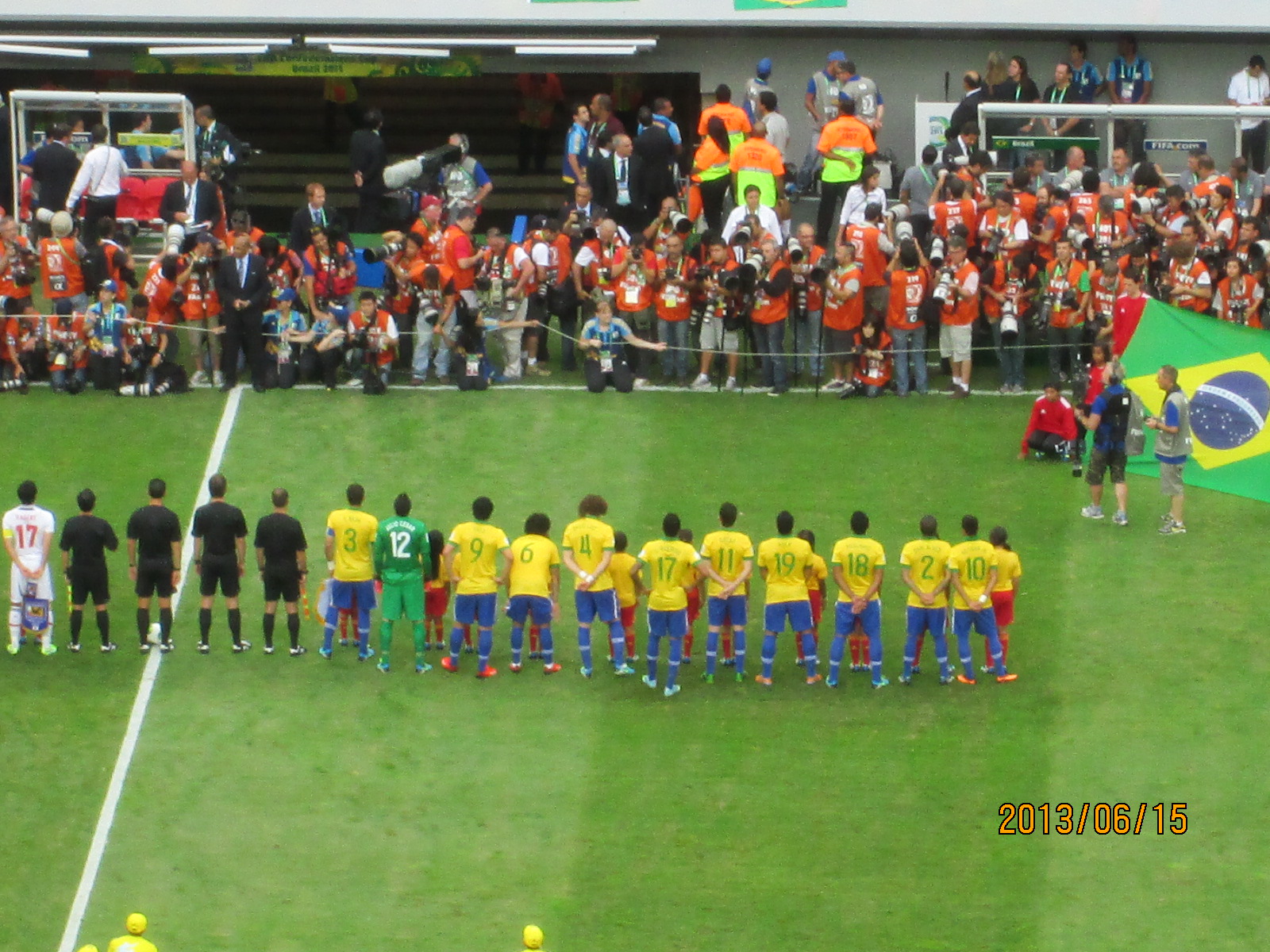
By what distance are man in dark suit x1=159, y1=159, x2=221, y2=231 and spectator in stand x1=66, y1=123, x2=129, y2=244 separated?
1022mm

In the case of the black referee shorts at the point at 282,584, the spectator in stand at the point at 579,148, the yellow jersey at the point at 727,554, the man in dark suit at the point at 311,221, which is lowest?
the black referee shorts at the point at 282,584

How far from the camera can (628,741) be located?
59.8 ft

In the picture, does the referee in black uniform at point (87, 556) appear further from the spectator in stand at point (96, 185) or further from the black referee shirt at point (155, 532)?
the spectator in stand at point (96, 185)

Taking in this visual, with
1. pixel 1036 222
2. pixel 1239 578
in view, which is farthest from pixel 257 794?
pixel 1036 222

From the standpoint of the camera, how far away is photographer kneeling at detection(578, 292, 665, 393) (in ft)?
80.3

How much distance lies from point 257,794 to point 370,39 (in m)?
14.7

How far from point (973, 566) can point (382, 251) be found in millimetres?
9466

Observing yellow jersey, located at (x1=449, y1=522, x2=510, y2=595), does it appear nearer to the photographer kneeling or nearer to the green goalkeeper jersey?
the green goalkeeper jersey

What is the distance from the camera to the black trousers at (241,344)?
79.7 ft

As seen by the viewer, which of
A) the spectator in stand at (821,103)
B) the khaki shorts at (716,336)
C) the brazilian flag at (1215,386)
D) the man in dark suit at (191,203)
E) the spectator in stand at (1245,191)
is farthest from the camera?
the spectator in stand at (821,103)

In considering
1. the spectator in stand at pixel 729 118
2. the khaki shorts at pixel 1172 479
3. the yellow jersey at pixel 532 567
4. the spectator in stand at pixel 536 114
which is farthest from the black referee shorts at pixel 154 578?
the spectator in stand at pixel 536 114

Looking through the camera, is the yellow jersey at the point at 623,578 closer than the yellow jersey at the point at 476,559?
No

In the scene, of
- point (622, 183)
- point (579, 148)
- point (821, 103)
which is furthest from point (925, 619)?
point (821, 103)

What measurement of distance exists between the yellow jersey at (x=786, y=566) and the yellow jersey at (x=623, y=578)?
113 centimetres
